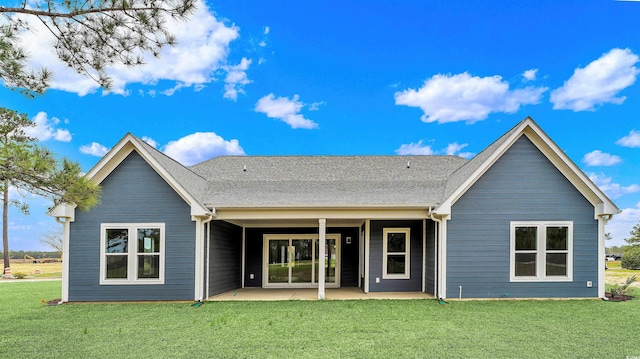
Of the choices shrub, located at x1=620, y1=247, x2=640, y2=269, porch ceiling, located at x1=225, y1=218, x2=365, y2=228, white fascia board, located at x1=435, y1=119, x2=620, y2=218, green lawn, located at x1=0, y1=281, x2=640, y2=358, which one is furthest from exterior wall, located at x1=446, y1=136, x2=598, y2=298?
shrub, located at x1=620, y1=247, x2=640, y2=269

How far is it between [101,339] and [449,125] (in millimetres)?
16533

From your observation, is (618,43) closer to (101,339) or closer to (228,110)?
(228,110)

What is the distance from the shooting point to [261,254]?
15.2m

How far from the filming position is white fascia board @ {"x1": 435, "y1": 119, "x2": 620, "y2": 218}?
11094 mm

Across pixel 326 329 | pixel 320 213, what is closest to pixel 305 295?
pixel 320 213

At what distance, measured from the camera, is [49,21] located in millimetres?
5863

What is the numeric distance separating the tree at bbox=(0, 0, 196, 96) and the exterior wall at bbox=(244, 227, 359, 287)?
941 centimetres

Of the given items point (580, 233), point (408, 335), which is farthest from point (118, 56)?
point (580, 233)

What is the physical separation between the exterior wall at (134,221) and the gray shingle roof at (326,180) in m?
1.23

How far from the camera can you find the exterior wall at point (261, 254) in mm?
15102

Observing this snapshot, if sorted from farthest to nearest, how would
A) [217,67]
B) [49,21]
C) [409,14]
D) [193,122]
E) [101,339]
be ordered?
1. [193,122]
2. [217,67]
3. [409,14]
4. [101,339]
5. [49,21]

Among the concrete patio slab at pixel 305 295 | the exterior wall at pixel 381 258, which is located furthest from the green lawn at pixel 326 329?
the exterior wall at pixel 381 258

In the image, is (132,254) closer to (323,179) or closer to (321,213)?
(321,213)

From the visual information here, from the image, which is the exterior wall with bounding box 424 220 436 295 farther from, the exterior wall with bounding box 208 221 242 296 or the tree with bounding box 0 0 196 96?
the tree with bounding box 0 0 196 96
